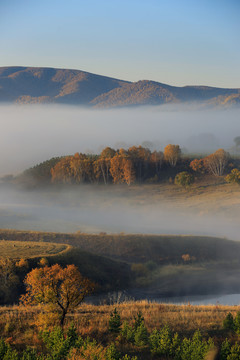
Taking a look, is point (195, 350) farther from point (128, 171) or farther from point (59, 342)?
point (128, 171)

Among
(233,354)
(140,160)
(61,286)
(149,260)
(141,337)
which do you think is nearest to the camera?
(233,354)

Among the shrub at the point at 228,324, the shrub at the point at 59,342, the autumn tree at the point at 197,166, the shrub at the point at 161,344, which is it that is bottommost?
the shrub at the point at 228,324

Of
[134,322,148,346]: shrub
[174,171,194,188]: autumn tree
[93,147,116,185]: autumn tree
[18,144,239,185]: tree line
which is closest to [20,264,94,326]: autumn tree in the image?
[134,322,148,346]: shrub

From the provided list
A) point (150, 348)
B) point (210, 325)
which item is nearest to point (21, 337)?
point (150, 348)

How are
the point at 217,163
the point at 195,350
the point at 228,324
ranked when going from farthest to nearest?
the point at 217,163 → the point at 228,324 → the point at 195,350

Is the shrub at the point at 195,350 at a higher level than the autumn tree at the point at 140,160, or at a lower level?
lower

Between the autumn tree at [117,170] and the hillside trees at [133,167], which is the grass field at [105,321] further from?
the hillside trees at [133,167]

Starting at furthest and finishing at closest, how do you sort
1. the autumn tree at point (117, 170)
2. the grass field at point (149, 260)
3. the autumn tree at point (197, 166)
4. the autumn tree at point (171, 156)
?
the autumn tree at point (171, 156), the autumn tree at point (197, 166), the autumn tree at point (117, 170), the grass field at point (149, 260)

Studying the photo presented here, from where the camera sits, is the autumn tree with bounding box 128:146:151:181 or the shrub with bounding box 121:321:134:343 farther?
the autumn tree with bounding box 128:146:151:181

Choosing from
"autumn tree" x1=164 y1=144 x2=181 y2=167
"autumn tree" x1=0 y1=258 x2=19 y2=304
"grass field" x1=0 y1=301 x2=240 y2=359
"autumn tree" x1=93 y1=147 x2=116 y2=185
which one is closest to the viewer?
"grass field" x1=0 y1=301 x2=240 y2=359

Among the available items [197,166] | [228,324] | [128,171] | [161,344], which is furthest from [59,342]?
[197,166]

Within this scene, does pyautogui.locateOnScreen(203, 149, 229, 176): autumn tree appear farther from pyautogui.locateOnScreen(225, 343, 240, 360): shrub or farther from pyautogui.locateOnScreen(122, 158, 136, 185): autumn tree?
pyautogui.locateOnScreen(225, 343, 240, 360): shrub

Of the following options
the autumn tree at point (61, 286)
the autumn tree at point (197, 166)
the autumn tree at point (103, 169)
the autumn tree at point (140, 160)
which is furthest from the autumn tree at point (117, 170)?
the autumn tree at point (61, 286)

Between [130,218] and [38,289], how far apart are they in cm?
8964
